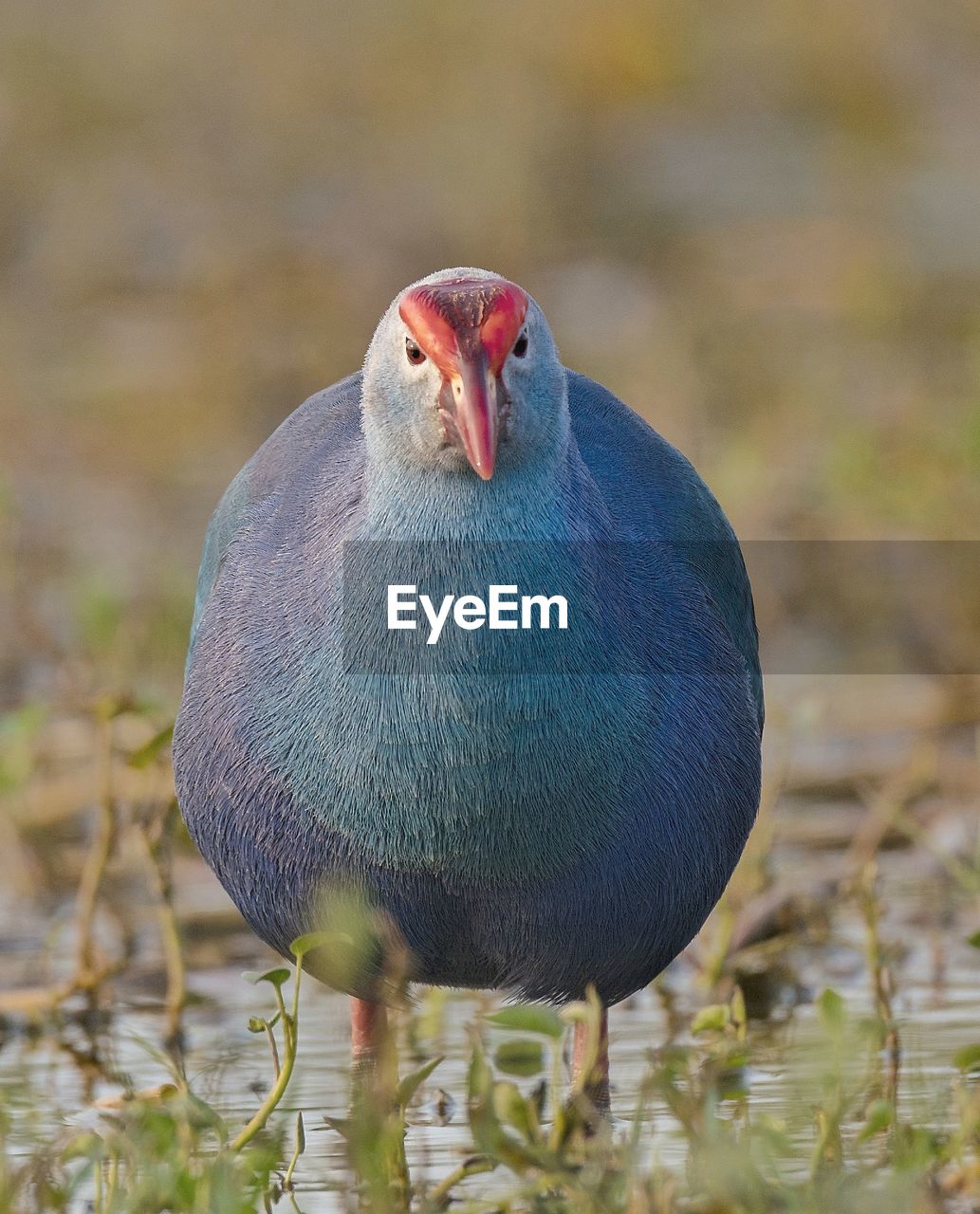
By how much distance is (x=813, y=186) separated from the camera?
10430mm

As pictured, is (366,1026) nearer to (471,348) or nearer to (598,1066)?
(598,1066)

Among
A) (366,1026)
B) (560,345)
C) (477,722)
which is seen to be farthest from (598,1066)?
(560,345)

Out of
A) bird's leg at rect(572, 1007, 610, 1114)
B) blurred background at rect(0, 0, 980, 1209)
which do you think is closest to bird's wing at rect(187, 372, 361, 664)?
blurred background at rect(0, 0, 980, 1209)

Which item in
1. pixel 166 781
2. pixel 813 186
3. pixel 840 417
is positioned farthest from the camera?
pixel 813 186

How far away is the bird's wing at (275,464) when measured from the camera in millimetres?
3666

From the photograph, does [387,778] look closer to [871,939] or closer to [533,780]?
[533,780]

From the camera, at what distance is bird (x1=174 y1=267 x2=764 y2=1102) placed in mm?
3047

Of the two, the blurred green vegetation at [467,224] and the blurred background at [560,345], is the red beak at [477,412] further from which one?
the blurred green vegetation at [467,224]

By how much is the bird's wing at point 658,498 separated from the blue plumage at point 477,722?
1.2 inches

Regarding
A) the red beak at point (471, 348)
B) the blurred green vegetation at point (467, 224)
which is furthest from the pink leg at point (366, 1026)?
the blurred green vegetation at point (467, 224)

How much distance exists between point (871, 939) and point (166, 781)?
135 centimetres

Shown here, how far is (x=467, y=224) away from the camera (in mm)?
9891

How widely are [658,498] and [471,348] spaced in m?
0.68

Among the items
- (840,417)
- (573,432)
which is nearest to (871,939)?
(573,432)
